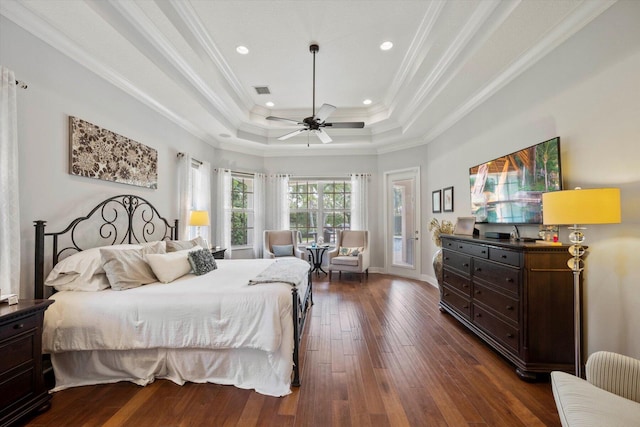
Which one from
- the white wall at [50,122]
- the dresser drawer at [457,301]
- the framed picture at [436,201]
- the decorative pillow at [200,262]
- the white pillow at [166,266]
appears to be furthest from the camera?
the framed picture at [436,201]

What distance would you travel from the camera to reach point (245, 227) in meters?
6.06

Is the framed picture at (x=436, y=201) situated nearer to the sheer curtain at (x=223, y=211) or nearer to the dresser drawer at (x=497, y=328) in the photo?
the dresser drawer at (x=497, y=328)

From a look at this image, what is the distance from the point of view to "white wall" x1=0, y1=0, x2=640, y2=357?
6.27 feet

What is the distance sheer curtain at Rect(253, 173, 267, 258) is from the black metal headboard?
2.05 m

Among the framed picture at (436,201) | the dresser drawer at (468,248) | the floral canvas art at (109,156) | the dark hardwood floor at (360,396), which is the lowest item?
the dark hardwood floor at (360,396)

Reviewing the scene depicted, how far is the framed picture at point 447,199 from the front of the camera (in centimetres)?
448

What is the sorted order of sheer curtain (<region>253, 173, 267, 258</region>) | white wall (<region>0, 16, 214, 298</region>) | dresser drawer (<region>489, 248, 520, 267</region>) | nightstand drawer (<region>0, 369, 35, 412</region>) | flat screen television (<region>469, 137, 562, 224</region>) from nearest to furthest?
nightstand drawer (<region>0, 369, 35, 412</region>)
white wall (<region>0, 16, 214, 298</region>)
dresser drawer (<region>489, 248, 520, 267</region>)
flat screen television (<region>469, 137, 562, 224</region>)
sheer curtain (<region>253, 173, 267, 258</region>)

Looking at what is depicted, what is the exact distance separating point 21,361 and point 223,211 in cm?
391

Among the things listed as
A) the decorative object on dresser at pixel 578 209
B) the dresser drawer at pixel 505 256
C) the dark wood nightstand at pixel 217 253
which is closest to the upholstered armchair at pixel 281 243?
the dark wood nightstand at pixel 217 253

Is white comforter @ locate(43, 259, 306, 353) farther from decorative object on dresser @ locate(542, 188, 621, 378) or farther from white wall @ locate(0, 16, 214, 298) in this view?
decorative object on dresser @ locate(542, 188, 621, 378)

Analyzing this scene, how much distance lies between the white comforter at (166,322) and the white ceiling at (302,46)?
2.30 meters

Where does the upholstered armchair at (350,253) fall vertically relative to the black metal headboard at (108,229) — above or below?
below

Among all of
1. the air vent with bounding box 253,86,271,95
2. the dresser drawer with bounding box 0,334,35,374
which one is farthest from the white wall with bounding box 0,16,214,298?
the air vent with bounding box 253,86,271,95

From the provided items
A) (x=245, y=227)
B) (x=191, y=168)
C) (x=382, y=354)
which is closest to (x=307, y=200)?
(x=245, y=227)
